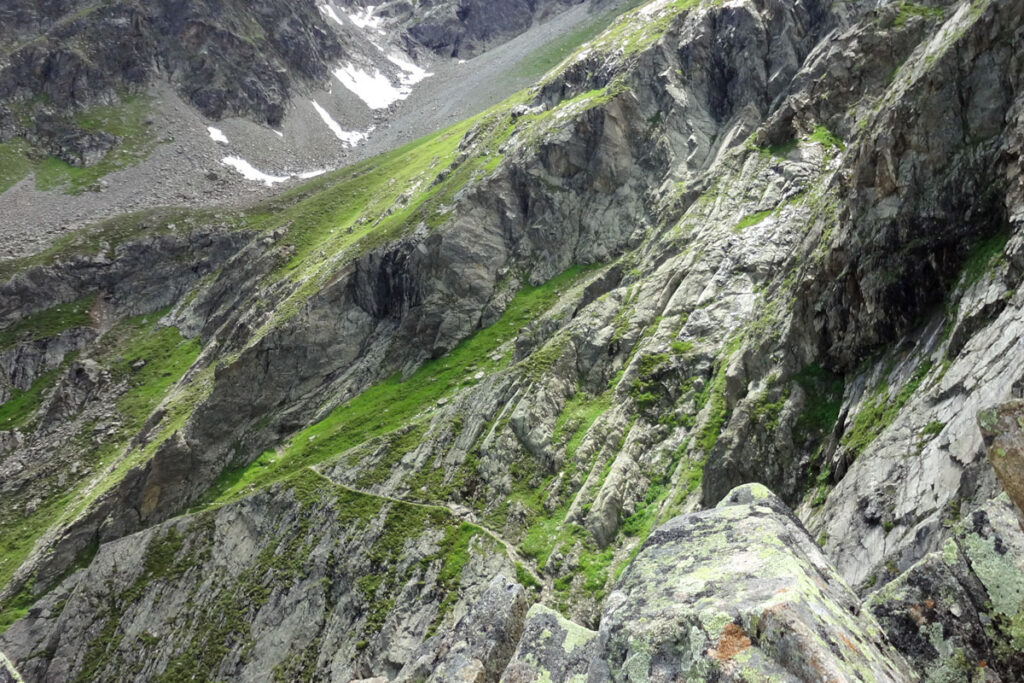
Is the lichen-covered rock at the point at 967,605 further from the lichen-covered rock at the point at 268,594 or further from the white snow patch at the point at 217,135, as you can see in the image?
the white snow patch at the point at 217,135

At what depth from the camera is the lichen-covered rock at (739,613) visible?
21.6 ft

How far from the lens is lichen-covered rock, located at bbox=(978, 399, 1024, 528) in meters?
7.70

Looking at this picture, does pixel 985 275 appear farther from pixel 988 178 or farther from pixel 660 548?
pixel 660 548

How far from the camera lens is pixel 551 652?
10.1 metres

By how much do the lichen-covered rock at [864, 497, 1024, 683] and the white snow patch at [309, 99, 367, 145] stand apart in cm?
18534

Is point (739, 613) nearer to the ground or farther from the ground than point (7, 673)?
nearer to the ground

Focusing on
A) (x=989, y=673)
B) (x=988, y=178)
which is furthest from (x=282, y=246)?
(x=989, y=673)

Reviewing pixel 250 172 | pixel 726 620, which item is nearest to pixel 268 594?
pixel 726 620

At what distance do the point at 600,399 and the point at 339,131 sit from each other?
17050cm

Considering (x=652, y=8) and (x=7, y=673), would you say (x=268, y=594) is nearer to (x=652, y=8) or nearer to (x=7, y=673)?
(x=7, y=673)

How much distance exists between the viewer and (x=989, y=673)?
6.54 meters

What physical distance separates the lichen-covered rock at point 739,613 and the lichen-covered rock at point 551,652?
140 cm

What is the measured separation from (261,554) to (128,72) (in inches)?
7043

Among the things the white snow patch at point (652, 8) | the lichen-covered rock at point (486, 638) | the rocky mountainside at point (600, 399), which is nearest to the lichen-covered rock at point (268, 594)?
the rocky mountainside at point (600, 399)
